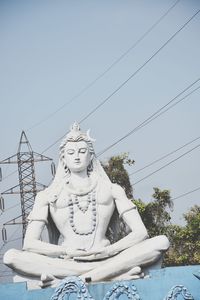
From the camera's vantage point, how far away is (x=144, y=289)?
9992 millimetres

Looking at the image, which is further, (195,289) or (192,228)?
(192,228)

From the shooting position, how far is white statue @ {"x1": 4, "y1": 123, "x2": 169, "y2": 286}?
10.6 metres

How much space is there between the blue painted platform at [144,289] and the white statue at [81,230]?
0.46 meters

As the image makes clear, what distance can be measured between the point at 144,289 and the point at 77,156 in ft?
8.67

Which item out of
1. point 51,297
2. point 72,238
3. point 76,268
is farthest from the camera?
point 72,238

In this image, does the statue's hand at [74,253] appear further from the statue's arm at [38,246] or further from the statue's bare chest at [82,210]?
the statue's bare chest at [82,210]

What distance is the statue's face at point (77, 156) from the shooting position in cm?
1187

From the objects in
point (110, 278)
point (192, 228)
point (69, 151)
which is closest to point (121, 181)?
point (192, 228)

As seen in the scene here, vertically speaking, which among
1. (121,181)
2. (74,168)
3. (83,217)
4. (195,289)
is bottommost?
(195,289)

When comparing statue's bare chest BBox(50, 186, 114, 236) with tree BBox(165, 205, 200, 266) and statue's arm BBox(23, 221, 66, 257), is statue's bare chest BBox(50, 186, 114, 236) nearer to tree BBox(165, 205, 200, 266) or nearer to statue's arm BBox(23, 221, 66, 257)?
statue's arm BBox(23, 221, 66, 257)

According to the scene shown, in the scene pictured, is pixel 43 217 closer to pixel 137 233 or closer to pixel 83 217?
pixel 83 217

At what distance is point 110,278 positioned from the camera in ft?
34.6

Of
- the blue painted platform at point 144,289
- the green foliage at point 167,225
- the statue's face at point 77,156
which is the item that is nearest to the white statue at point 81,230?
the statue's face at point 77,156

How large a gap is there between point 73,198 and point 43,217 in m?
0.51
